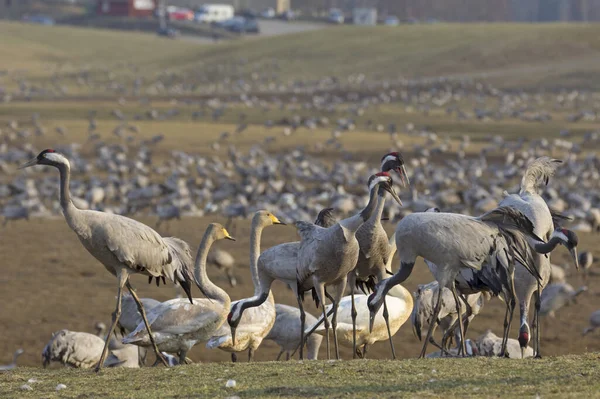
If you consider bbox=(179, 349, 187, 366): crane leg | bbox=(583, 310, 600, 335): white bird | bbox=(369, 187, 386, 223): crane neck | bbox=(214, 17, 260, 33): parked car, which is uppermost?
bbox=(369, 187, 386, 223): crane neck

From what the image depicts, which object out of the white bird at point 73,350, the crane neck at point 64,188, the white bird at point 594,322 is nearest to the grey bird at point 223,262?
the white bird at point 73,350

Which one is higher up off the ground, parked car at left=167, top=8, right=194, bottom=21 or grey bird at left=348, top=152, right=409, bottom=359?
grey bird at left=348, top=152, right=409, bottom=359

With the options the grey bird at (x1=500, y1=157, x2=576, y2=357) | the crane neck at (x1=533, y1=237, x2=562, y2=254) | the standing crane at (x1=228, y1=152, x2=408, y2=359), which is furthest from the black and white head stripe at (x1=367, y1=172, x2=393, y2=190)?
the crane neck at (x1=533, y1=237, x2=562, y2=254)

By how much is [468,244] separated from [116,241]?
2.56 meters

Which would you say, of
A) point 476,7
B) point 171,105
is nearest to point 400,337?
point 171,105

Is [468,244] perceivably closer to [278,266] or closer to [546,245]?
[546,245]

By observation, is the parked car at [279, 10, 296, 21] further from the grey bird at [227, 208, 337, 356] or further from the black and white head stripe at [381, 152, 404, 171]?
the black and white head stripe at [381, 152, 404, 171]

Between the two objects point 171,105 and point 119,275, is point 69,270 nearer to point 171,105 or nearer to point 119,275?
point 119,275

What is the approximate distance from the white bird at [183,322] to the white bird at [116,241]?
1.26ft

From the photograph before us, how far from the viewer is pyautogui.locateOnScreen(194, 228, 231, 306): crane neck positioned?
361 inches

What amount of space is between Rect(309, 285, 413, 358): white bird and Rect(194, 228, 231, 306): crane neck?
3.04ft

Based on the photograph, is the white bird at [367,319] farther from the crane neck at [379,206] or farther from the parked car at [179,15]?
the parked car at [179,15]

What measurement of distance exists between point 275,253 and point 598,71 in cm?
3950

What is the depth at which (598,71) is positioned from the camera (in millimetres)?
46250
